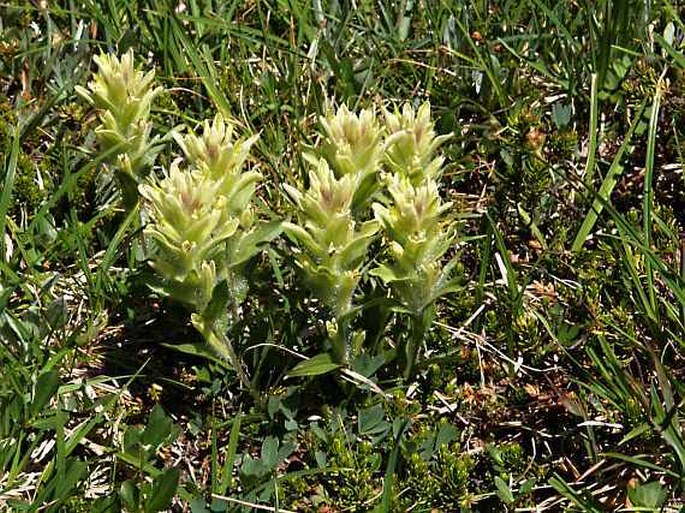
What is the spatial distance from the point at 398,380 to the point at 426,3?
1.61 m

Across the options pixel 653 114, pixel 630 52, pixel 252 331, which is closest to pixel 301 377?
pixel 252 331

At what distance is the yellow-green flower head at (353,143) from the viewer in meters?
2.82

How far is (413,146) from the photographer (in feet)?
9.67

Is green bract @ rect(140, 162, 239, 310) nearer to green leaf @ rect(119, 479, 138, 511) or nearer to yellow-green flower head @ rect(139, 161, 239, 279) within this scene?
yellow-green flower head @ rect(139, 161, 239, 279)

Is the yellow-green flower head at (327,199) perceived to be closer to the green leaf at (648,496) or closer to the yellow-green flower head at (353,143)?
the yellow-green flower head at (353,143)

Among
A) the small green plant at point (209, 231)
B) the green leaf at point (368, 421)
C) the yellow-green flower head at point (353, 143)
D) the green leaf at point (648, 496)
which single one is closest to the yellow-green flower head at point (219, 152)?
the small green plant at point (209, 231)

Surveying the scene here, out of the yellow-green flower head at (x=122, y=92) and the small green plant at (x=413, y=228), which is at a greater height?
the yellow-green flower head at (x=122, y=92)

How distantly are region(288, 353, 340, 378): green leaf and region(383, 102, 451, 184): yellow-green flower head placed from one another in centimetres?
53

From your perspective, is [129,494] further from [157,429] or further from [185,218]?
[185,218]

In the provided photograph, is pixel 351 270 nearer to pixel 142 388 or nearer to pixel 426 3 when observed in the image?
pixel 142 388

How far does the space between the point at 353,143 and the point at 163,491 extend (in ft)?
3.27

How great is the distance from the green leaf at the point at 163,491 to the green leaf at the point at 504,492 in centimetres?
80

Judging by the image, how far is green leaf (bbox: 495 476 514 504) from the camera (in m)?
2.74

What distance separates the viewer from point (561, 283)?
3.27 meters
